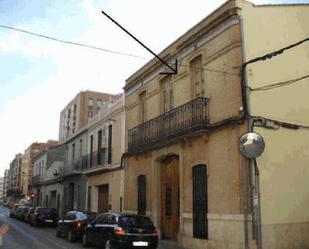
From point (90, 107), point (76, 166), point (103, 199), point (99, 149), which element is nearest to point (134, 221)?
point (103, 199)

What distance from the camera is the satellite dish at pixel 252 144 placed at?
40.7ft

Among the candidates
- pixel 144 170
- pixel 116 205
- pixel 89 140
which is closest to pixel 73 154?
pixel 89 140

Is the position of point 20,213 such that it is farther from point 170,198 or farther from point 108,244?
point 108,244

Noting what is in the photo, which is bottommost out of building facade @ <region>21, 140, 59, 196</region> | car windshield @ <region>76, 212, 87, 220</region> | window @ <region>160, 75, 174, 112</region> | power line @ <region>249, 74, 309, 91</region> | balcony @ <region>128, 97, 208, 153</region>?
car windshield @ <region>76, 212, 87, 220</region>

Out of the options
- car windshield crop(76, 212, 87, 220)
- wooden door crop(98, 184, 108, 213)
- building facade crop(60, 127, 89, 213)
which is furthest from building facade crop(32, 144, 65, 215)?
car windshield crop(76, 212, 87, 220)

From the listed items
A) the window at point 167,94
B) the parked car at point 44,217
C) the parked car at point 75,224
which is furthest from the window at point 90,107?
the window at point 167,94

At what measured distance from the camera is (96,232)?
16.2m

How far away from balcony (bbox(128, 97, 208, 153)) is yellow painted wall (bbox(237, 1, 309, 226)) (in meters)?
2.52

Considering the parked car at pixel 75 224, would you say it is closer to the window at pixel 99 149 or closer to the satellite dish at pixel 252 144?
the window at pixel 99 149

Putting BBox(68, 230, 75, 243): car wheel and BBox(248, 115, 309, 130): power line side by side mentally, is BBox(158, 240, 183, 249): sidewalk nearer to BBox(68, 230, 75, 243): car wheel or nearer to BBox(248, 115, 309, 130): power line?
BBox(68, 230, 75, 243): car wheel

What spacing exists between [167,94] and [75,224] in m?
7.32

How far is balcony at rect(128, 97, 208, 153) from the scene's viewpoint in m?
16.4

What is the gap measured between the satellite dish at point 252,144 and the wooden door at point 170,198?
6.48 metres

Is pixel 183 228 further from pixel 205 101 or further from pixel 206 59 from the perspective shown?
pixel 206 59
